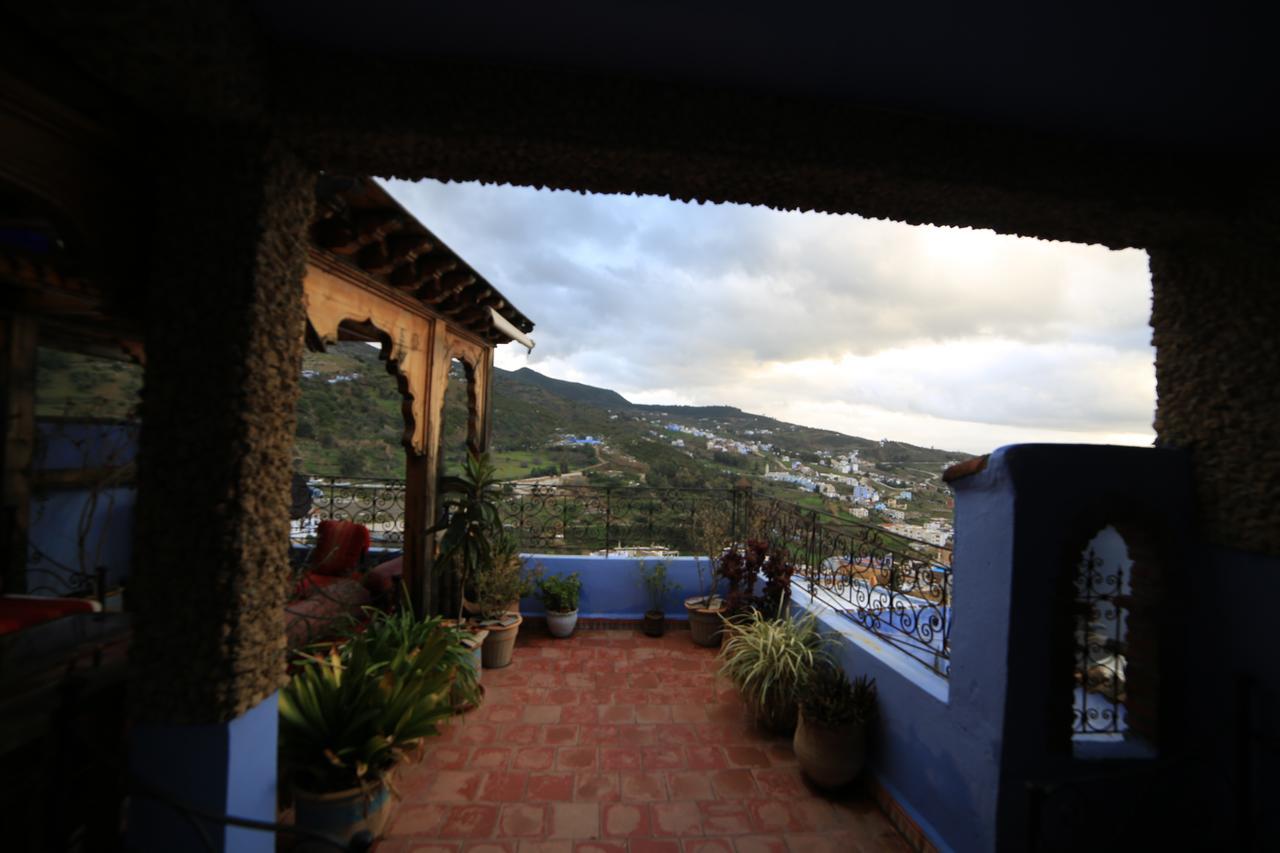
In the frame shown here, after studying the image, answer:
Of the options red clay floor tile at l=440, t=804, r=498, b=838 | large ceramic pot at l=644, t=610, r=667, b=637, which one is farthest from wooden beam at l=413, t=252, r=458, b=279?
large ceramic pot at l=644, t=610, r=667, b=637

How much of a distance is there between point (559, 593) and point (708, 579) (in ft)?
5.40

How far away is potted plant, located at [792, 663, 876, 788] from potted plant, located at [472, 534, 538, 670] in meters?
2.48

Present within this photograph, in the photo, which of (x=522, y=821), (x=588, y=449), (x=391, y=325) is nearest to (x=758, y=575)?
(x=522, y=821)

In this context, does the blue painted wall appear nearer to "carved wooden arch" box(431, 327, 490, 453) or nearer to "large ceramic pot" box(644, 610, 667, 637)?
"carved wooden arch" box(431, 327, 490, 453)

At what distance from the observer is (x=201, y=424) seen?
61.7 inches

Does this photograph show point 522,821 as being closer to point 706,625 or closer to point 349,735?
point 349,735

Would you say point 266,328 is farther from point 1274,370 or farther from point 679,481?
point 679,481

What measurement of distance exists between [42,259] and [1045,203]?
5274 mm

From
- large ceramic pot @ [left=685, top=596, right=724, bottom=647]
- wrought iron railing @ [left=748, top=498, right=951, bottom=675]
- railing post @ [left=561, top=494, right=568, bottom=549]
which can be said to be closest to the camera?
wrought iron railing @ [left=748, top=498, right=951, bottom=675]

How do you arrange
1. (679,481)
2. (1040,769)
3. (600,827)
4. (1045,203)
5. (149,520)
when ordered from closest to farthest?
(149,520) < (1045,203) < (1040,769) < (600,827) < (679,481)

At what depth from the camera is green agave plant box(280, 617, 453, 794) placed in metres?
2.29

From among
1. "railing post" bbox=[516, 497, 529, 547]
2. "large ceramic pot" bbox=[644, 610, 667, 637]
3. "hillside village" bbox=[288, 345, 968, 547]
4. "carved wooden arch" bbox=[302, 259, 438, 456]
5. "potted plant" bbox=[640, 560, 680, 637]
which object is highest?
"carved wooden arch" bbox=[302, 259, 438, 456]

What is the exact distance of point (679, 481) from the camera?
761 centimetres

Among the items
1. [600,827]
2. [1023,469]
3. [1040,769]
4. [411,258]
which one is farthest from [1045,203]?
[600,827]
